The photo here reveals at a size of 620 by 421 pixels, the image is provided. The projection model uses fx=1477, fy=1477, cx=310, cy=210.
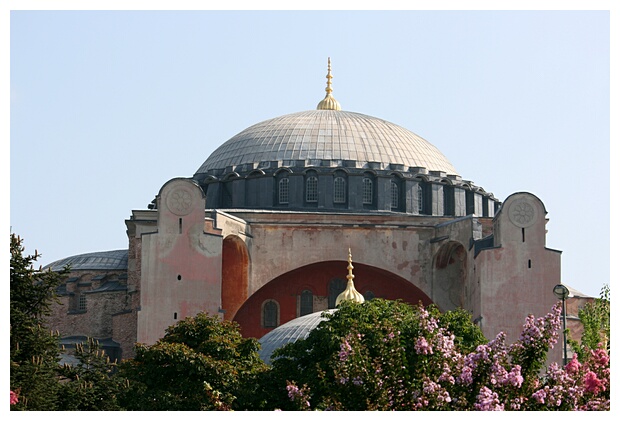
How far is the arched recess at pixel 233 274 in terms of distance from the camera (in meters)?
42.2

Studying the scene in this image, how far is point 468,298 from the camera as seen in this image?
4172cm

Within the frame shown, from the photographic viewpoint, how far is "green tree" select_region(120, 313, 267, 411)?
28594 mm

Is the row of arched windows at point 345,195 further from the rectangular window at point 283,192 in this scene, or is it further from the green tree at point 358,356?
the green tree at point 358,356

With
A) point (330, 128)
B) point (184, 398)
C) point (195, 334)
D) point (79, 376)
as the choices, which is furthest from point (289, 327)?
point (330, 128)

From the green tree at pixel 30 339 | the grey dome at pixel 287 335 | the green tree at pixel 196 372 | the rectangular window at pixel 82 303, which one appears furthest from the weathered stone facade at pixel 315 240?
the green tree at pixel 30 339

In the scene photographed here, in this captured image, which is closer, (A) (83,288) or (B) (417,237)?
(B) (417,237)

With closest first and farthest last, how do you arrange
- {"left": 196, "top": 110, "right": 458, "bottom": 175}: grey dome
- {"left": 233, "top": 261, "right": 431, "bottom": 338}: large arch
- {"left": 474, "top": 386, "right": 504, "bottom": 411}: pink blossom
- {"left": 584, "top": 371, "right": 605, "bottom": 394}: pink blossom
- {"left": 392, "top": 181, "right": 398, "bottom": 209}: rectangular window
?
{"left": 474, "top": 386, "right": 504, "bottom": 411}: pink blossom, {"left": 584, "top": 371, "right": 605, "bottom": 394}: pink blossom, {"left": 233, "top": 261, "right": 431, "bottom": 338}: large arch, {"left": 392, "top": 181, "right": 398, "bottom": 209}: rectangular window, {"left": 196, "top": 110, "right": 458, "bottom": 175}: grey dome

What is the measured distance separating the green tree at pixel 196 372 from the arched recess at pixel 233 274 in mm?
9720

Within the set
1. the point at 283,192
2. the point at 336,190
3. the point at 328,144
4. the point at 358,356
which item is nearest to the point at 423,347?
the point at 358,356

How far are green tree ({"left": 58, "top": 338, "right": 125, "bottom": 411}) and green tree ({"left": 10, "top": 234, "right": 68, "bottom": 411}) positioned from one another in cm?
47

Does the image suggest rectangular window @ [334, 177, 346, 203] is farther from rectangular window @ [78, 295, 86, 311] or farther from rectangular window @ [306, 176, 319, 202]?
rectangular window @ [78, 295, 86, 311]

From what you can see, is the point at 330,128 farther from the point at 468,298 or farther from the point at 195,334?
the point at 195,334

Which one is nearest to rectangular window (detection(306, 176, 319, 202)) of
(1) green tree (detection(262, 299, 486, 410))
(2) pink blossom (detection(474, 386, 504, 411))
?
(1) green tree (detection(262, 299, 486, 410))

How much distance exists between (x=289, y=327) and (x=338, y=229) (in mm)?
7104
